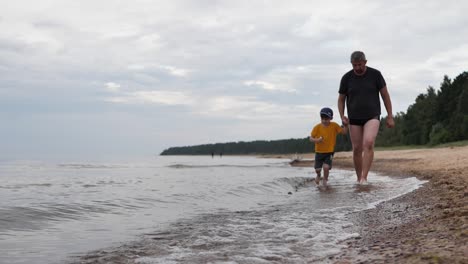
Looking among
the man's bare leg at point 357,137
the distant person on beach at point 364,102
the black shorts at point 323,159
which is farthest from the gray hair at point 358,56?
the black shorts at point 323,159

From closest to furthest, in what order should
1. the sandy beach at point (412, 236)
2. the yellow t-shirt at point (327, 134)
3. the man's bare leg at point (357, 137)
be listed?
the sandy beach at point (412, 236)
the man's bare leg at point (357, 137)
the yellow t-shirt at point (327, 134)

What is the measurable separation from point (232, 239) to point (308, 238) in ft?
2.03

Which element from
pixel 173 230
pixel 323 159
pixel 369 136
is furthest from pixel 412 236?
pixel 323 159

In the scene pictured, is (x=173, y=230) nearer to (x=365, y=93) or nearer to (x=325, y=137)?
(x=365, y=93)

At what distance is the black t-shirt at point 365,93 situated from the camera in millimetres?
7184

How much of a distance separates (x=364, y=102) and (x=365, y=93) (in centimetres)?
16

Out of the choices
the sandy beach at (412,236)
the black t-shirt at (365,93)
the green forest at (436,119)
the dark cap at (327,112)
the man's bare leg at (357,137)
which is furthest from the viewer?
the green forest at (436,119)

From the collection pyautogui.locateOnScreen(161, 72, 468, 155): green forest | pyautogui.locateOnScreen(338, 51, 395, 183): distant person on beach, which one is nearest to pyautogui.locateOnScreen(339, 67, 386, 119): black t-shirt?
pyautogui.locateOnScreen(338, 51, 395, 183): distant person on beach

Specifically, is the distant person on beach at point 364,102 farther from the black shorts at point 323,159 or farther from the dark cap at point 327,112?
the black shorts at point 323,159

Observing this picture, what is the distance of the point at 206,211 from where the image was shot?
19.1 feet

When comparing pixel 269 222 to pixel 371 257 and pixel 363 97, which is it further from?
pixel 363 97

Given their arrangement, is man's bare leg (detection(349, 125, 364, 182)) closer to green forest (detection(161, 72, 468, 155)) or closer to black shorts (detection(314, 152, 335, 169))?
black shorts (detection(314, 152, 335, 169))

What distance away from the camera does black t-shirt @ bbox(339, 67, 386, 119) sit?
718 centimetres

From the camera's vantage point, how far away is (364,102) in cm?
720
